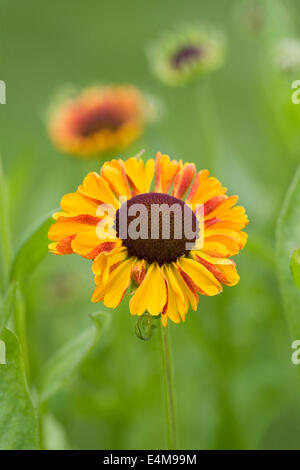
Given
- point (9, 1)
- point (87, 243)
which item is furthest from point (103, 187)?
point (9, 1)

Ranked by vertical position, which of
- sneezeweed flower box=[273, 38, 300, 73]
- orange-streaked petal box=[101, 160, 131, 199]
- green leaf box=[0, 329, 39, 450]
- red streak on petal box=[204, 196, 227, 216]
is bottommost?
green leaf box=[0, 329, 39, 450]

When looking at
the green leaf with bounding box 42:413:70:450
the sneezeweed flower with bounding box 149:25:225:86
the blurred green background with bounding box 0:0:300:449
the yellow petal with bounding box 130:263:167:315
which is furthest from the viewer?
the sneezeweed flower with bounding box 149:25:225:86

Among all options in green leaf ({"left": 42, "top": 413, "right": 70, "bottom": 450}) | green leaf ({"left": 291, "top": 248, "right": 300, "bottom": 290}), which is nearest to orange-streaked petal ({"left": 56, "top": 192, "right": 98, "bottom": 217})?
green leaf ({"left": 291, "top": 248, "right": 300, "bottom": 290})

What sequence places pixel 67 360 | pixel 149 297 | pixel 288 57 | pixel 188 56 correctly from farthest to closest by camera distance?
1. pixel 188 56
2. pixel 288 57
3. pixel 67 360
4. pixel 149 297

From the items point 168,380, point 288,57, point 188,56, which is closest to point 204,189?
point 168,380

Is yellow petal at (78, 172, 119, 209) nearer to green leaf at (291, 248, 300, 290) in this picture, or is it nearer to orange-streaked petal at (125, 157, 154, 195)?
orange-streaked petal at (125, 157, 154, 195)

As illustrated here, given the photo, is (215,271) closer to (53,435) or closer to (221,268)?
(221,268)
